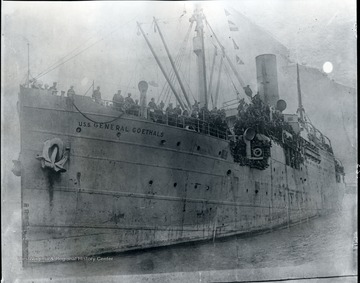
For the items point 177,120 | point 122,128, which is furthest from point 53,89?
point 177,120

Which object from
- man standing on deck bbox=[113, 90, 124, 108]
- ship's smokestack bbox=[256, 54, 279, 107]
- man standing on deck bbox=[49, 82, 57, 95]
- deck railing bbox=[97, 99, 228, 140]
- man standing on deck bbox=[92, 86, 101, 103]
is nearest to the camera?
man standing on deck bbox=[49, 82, 57, 95]

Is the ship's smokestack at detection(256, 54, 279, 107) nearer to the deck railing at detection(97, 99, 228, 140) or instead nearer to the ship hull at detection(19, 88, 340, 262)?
the deck railing at detection(97, 99, 228, 140)

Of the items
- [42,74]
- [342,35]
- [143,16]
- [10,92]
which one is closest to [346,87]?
[342,35]

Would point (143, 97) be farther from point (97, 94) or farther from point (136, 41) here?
point (136, 41)

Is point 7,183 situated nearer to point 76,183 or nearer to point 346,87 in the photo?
point 76,183

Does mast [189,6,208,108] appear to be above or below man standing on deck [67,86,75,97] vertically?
above

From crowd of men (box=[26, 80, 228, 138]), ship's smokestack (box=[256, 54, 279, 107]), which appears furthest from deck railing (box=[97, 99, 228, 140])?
ship's smokestack (box=[256, 54, 279, 107])
